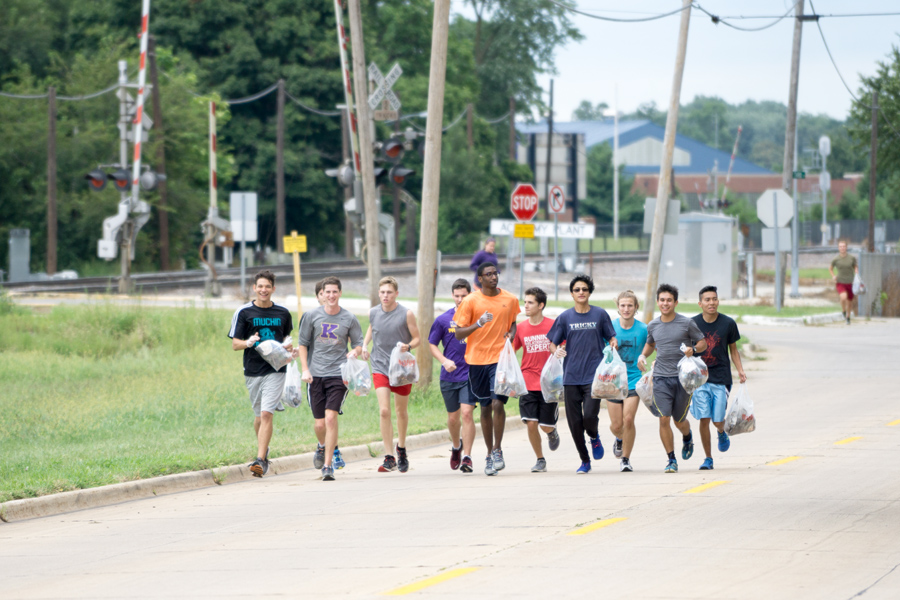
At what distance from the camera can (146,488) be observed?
11.2 m

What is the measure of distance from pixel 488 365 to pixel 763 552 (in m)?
4.43

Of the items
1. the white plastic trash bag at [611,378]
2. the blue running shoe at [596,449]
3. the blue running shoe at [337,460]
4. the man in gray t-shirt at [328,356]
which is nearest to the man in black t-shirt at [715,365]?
the white plastic trash bag at [611,378]

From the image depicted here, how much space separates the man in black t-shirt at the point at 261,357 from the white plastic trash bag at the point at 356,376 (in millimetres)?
564

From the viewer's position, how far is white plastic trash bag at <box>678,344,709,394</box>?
10930mm

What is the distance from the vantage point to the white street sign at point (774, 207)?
30.0m

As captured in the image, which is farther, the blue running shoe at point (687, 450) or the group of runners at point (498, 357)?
the blue running shoe at point (687, 450)

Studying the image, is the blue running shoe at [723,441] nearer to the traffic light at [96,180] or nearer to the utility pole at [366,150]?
the utility pole at [366,150]

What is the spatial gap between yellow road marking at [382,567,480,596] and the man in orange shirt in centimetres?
434

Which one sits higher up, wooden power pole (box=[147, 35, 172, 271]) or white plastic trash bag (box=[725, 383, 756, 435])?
wooden power pole (box=[147, 35, 172, 271])

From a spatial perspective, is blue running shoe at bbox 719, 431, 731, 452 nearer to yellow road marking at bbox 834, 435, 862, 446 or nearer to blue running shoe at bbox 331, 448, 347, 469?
yellow road marking at bbox 834, 435, 862, 446

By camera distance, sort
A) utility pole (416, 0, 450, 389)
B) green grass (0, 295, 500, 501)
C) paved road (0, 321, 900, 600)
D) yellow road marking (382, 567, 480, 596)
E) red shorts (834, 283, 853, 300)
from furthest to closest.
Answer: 1. red shorts (834, 283, 853, 300)
2. utility pole (416, 0, 450, 389)
3. green grass (0, 295, 500, 501)
4. paved road (0, 321, 900, 600)
5. yellow road marking (382, 567, 480, 596)

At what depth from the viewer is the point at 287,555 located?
7.85 meters

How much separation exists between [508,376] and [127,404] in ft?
25.2

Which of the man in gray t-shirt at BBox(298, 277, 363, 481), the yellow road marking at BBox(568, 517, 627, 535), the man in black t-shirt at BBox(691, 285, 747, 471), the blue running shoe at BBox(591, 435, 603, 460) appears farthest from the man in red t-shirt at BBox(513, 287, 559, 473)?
the yellow road marking at BBox(568, 517, 627, 535)
